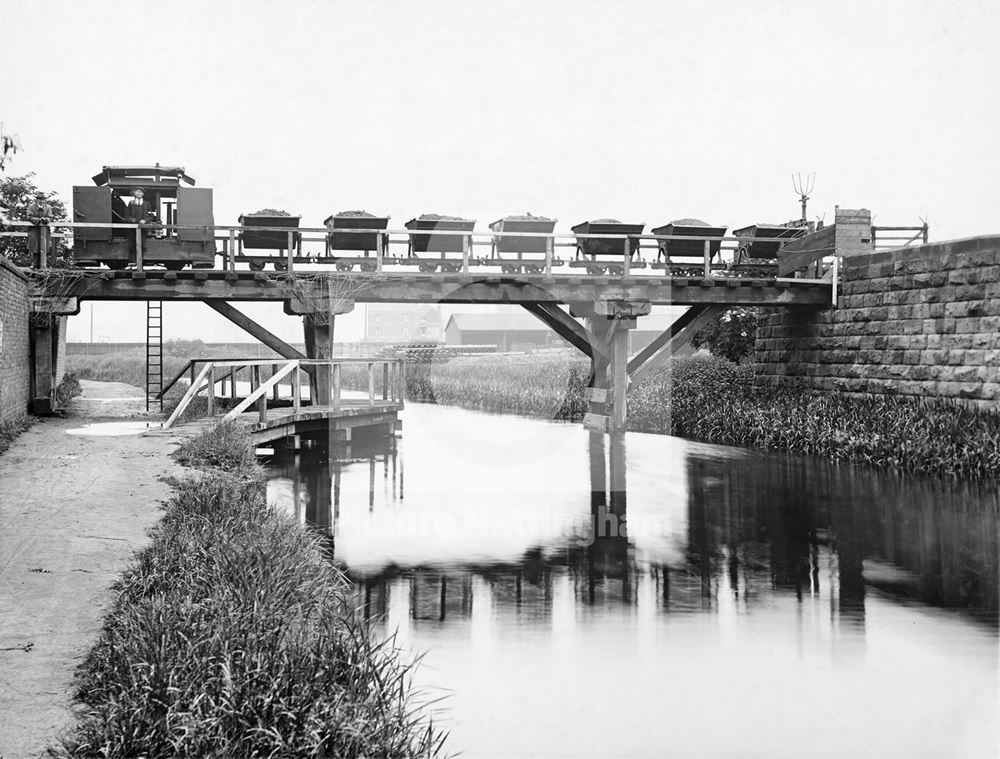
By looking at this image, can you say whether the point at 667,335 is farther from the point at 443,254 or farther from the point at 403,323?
the point at 403,323

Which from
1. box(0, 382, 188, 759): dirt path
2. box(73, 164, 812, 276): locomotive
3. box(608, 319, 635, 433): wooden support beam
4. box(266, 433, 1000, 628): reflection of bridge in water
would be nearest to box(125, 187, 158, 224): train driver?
box(73, 164, 812, 276): locomotive

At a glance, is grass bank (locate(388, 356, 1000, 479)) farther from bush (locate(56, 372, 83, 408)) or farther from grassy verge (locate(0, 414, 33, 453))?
grassy verge (locate(0, 414, 33, 453))

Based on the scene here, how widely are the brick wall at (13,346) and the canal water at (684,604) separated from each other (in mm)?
4457

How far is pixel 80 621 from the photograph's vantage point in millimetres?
5234

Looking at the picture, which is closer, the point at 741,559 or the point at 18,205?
the point at 741,559

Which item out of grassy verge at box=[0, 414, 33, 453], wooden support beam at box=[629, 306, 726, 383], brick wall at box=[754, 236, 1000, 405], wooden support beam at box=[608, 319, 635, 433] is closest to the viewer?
grassy verge at box=[0, 414, 33, 453]

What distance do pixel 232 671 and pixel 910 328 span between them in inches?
662

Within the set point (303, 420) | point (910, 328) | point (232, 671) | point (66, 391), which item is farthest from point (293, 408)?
point (232, 671)

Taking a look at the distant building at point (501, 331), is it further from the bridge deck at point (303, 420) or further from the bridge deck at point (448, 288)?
the bridge deck at point (448, 288)

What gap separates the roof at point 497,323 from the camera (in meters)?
70.8

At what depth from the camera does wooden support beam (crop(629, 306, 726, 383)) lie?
69.7 ft

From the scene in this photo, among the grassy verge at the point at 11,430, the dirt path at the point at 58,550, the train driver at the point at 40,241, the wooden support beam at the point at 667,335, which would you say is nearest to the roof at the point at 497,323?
the wooden support beam at the point at 667,335

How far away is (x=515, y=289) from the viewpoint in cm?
1977

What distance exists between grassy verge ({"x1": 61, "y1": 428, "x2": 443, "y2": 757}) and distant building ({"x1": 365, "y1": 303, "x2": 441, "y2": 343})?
76593 millimetres
